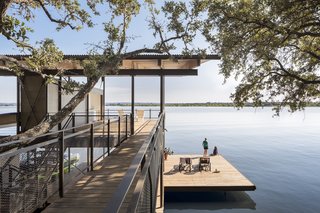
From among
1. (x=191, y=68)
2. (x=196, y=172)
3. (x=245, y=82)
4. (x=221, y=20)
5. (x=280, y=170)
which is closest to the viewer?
(x=221, y=20)

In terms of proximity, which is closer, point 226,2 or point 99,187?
point 99,187

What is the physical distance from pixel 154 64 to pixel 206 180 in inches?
258

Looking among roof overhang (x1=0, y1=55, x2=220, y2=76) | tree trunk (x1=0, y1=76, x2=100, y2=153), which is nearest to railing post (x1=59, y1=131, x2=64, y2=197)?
tree trunk (x1=0, y1=76, x2=100, y2=153)

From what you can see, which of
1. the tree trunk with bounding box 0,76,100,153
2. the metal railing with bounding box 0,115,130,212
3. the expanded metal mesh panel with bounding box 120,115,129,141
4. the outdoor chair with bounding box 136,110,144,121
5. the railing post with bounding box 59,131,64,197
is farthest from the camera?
the outdoor chair with bounding box 136,110,144,121

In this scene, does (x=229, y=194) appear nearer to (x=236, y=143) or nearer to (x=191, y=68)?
(x=191, y=68)

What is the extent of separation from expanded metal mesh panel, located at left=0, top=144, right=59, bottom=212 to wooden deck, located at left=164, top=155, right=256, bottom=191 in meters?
11.0

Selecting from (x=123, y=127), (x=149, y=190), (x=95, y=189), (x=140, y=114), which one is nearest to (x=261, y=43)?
(x=123, y=127)

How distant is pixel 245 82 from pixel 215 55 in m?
1.74

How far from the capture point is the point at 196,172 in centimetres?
1769

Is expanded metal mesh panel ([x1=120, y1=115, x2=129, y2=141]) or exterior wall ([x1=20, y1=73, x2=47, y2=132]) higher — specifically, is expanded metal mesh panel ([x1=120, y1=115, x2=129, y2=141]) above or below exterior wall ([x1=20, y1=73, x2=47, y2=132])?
below

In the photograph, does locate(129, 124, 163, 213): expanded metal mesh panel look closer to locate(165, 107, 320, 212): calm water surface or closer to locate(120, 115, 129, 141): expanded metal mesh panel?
Result: locate(120, 115, 129, 141): expanded metal mesh panel

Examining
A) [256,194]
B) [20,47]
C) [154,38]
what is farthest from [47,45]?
[256,194]

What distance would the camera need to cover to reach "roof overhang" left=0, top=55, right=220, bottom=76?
44.2 ft

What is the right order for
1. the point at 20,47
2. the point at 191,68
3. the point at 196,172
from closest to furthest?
1. the point at 20,47
2. the point at 191,68
3. the point at 196,172
